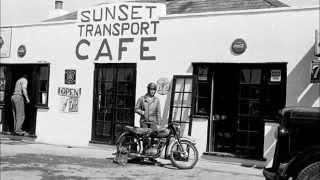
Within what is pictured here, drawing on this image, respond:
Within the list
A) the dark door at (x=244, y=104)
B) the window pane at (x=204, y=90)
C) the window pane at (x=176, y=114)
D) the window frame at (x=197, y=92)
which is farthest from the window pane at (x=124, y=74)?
the dark door at (x=244, y=104)

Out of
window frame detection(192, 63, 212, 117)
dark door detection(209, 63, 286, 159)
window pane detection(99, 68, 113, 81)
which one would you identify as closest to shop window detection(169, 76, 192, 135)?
window frame detection(192, 63, 212, 117)

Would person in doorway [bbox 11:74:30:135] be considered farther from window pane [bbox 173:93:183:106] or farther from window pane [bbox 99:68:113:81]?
window pane [bbox 173:93:183:106]

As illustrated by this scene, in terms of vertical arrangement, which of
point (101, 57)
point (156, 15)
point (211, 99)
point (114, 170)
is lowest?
point (114, 170)

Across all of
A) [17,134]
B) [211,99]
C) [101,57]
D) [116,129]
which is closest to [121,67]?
[101,57]

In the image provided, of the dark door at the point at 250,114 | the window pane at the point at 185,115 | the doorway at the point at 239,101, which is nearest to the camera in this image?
the doorway at the point at 239,101

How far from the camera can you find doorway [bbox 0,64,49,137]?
A: 1694 centimetres

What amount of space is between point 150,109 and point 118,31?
3.27m

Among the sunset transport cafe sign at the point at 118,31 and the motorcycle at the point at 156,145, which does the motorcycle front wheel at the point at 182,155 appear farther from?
the sunset transport cafe sign at the point at 118,31

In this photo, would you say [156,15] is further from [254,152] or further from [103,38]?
[254,152]

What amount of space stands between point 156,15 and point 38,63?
4.50 m

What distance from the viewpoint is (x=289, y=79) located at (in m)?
12.6

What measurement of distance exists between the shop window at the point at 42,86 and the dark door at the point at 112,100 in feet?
6.59

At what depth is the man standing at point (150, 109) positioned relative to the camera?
13013 millimetres

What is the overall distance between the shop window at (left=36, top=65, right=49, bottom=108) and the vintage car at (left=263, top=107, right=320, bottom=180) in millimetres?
10371
